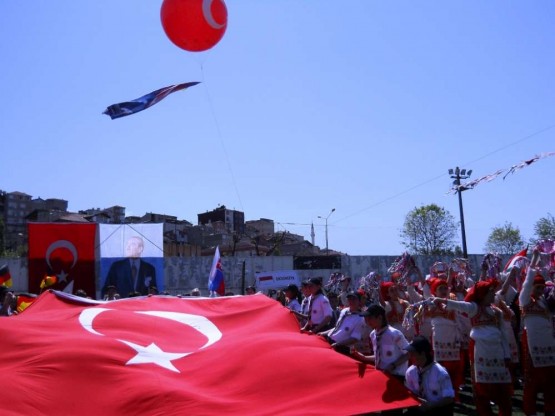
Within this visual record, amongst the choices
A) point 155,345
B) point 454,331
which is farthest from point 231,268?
point 155,345

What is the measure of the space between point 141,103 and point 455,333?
7483mm

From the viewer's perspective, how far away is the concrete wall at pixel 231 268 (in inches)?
1049

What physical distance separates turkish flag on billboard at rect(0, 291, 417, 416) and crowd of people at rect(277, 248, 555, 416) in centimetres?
27

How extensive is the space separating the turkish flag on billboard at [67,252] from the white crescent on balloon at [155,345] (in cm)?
1467

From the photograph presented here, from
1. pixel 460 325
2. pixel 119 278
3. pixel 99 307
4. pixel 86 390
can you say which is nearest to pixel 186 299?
pixel 99 307

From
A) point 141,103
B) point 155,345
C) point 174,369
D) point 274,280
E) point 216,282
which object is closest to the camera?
point 174,369

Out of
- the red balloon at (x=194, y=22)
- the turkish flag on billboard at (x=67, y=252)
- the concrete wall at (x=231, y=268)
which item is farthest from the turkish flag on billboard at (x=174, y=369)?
the concrete wall at (x=231, y=268)

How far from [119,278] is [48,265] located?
247 cm

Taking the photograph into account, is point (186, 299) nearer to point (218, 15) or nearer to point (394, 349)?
point (394, 349)

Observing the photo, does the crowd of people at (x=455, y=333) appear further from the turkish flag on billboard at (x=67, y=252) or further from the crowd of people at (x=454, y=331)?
the turkish flag on billboard at (x=67, y=252)

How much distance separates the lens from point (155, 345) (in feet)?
22.3

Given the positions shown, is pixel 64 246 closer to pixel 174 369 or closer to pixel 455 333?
pixel 455 333

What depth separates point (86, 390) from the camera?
5480 mm

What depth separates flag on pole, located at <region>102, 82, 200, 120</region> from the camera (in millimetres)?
11984
